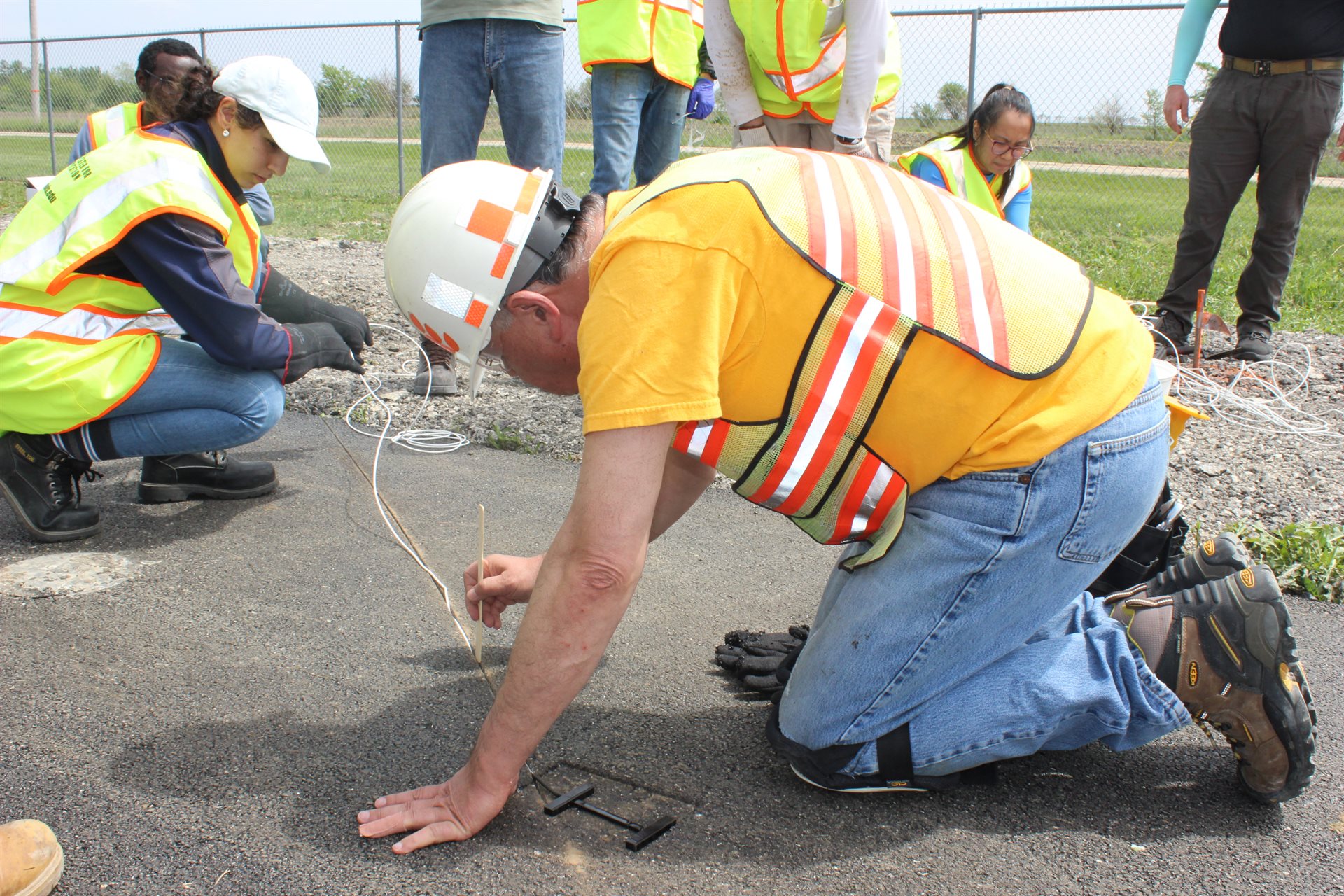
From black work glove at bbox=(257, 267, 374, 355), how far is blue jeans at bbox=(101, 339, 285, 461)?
49cm

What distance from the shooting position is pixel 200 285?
296 centimetres

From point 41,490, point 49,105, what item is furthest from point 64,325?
point 49,105

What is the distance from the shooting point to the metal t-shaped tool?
6.16 feet

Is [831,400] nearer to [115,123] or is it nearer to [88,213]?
Answer: [88,213]

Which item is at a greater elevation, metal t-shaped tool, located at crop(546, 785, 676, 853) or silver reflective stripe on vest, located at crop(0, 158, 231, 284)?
silver reflective stripe on vest, located at crop(0, 158, 231, 284)

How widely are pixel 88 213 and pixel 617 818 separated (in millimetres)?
2223

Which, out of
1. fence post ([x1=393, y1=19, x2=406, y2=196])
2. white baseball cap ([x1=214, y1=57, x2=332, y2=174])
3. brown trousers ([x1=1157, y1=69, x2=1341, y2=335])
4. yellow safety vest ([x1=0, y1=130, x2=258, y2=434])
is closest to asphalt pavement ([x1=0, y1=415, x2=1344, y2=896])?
yellow safety vest ([x1=0, y1=130, x2=258, y2=434])

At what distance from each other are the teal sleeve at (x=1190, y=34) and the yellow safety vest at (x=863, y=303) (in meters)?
4.16

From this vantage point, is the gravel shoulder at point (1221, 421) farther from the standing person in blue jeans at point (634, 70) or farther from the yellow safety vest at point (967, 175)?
the yellow safety vest at point (967, 175)

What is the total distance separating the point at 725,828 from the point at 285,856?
0.78 metres

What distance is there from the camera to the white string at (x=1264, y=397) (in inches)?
163

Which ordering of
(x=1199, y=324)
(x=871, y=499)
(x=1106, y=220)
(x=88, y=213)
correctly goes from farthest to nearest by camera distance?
(x=1106, y=220), (x=1199, y=324), (x=88, y=213), (x=871, y=499)

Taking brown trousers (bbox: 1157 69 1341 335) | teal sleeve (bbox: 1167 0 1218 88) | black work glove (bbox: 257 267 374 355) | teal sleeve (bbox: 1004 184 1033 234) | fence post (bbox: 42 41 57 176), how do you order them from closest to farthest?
black work glove (bbox: 257 267 374 355)
brown trousers (bbox: 1157 69 1341 335)
teal sleeve (bbox: 1004 184 1033 234)
teal sleeve (bbox: 1167 0 1218 88)
fence post (bbox: 42 41 57 176)

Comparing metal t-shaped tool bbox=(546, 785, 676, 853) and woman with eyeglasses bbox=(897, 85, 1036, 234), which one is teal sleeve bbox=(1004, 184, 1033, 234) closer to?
woman with eyeglasses bbox=(897, 85, 1036, 234)
